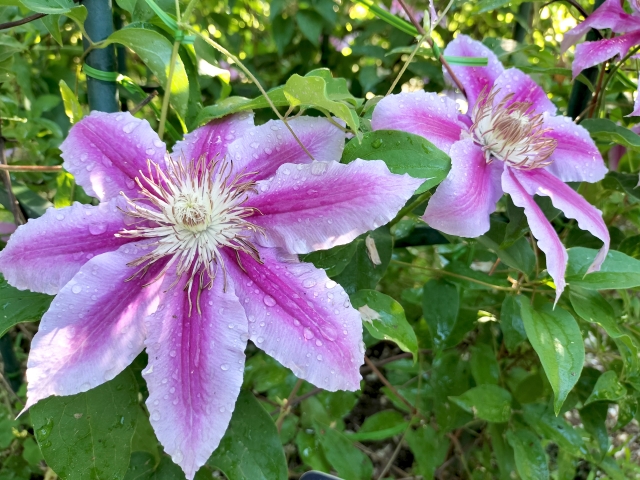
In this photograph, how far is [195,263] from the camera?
0.56 meters

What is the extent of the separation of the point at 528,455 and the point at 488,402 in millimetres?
114

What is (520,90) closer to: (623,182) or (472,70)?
(472,70)

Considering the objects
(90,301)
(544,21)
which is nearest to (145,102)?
(90,301)

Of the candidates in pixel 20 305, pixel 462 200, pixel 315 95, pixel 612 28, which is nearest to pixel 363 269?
pixel 462 200

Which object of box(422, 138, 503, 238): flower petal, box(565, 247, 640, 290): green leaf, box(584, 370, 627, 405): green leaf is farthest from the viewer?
box(584, 370, 627, 405): green leaf

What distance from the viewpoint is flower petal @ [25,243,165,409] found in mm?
479

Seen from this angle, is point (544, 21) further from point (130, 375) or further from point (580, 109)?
point (130, 375)

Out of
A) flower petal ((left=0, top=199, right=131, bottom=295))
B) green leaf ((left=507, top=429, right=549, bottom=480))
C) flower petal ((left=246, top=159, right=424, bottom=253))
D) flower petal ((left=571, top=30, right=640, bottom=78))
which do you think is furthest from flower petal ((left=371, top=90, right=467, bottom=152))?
green leaf ((left=507, top=429, right=549, bottom=480))

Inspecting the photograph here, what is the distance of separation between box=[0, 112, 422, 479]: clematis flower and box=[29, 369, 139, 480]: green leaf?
9 centimetres

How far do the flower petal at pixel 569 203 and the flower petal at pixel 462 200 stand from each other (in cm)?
7

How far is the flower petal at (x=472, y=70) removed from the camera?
2.43 feet

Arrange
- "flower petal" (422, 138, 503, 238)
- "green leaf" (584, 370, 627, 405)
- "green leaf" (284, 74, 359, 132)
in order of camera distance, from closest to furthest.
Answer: "green leaf" (284, 74, 359, 132) < "flower petal" (422, 138, 503, 238) < "green leaf" (584, 370, 627, 405)

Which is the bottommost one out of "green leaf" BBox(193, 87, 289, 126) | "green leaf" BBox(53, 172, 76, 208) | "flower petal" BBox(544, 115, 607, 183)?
"green leaf" BBox(53, 172, 76, 208)

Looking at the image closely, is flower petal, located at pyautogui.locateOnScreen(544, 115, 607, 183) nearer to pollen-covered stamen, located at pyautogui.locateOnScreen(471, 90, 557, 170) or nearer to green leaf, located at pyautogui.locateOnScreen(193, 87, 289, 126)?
pollen-covered stamen, located at pyautogui.locateOnScreen(471, 90, 557, 170)
